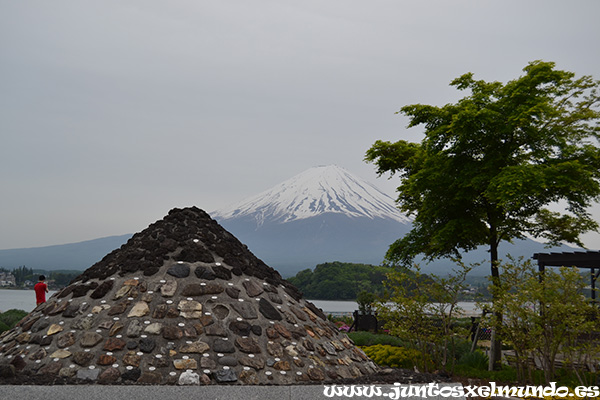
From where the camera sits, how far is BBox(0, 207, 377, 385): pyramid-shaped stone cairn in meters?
6.54

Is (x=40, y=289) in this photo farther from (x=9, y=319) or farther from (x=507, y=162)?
(x=507, y=162)

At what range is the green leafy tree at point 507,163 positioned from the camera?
1180 centimetres

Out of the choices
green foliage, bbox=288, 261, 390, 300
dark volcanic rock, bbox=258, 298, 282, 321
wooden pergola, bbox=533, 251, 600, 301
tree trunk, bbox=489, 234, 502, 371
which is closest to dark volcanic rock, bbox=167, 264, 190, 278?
dark volcanic rock, bbox=258, 298, 282, 321

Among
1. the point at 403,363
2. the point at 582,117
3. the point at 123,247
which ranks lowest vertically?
the point at 403,363

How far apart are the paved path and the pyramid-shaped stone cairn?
1.64ft

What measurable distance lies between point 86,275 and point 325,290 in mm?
22171

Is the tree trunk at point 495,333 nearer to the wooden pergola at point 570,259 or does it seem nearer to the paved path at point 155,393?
the wooden pergola at point 570,259

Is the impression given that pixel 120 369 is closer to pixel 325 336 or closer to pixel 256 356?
pixel 256 356

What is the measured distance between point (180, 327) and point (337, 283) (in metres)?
24.0

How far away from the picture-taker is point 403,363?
1055 cm

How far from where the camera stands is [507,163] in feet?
42.0

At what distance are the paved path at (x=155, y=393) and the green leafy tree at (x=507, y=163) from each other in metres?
7.30

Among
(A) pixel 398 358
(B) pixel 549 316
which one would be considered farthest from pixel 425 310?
(B) pixel 549 316

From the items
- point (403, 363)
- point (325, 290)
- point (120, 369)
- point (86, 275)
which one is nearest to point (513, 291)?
point (403, 363)
